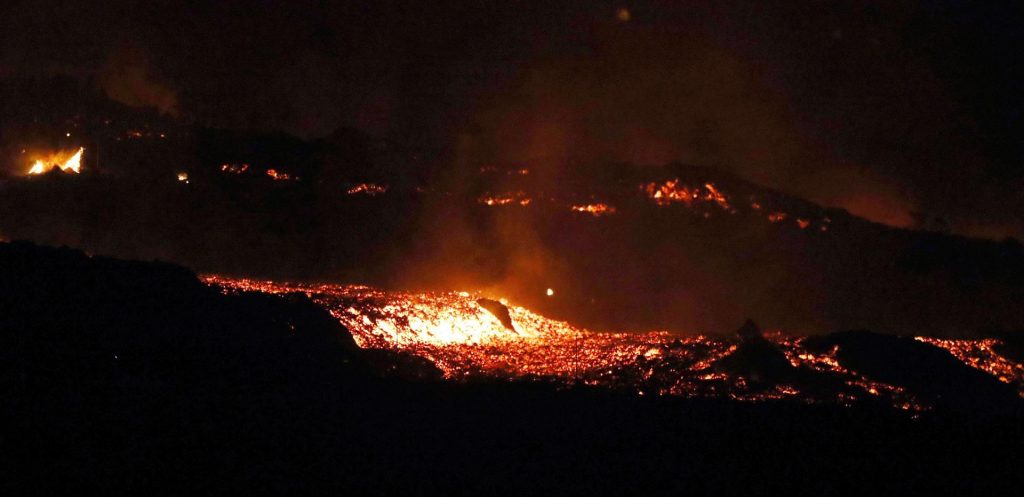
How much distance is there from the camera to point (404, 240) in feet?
37.5

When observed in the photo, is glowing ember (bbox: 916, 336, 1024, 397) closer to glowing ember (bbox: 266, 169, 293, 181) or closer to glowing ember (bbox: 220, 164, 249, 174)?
glowing ember (bbox: 266, 169, 293, 181)

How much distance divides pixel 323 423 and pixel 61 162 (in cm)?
936

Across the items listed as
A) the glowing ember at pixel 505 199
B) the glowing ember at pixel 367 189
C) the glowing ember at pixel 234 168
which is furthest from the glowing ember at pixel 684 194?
the glowing ember at pixel 234 168

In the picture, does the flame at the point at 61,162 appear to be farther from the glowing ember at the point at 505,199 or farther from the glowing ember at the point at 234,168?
the glowing ember at the point at 505,199

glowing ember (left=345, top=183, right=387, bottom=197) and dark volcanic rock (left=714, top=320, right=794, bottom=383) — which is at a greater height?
glowing ember (left=345, top=183, right=387, bottom=197)

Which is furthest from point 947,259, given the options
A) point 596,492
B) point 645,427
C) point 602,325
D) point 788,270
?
point 596,492

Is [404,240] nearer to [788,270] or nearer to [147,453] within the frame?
[788,270]

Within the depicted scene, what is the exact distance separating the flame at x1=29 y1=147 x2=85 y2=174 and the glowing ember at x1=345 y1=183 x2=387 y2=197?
12.3ft

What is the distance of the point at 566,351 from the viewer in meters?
7.39

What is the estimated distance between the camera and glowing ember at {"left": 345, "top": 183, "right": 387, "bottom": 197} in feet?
39.2

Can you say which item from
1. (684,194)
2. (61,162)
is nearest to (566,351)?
(684,194)

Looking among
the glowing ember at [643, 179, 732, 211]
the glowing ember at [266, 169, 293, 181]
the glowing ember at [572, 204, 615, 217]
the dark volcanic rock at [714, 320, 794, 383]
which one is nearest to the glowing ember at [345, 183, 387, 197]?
the glowing ember at [266, 169, 293, 181]

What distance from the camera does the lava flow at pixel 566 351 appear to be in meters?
6.41

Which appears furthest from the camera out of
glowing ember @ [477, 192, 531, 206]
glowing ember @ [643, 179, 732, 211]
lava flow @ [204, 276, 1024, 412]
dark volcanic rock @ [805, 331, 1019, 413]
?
glowing ember @ [643, 179, 732, 211]
